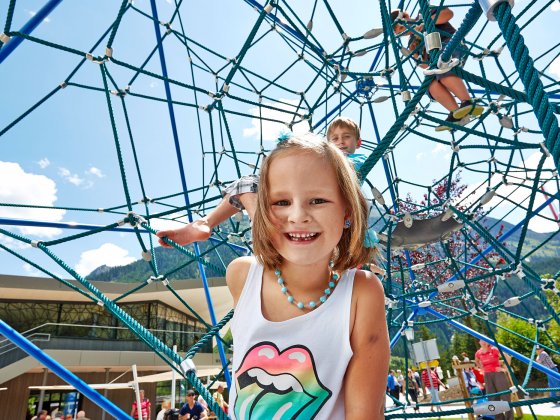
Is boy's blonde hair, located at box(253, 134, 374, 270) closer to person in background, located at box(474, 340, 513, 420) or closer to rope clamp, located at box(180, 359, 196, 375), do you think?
rope clamp, located at box(180, 359, 196, 375)

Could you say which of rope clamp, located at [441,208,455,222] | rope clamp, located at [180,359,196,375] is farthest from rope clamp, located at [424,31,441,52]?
rope clamp, located at [441,208,455,222]

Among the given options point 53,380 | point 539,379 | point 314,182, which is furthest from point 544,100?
point 53,380

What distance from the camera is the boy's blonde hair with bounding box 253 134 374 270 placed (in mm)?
538

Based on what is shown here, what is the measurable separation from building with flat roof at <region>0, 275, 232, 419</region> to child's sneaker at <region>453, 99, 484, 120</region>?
7.31m

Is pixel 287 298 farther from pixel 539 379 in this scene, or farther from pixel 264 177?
pixel 539 379

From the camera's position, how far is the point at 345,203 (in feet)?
1.78

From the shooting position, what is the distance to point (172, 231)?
85cm

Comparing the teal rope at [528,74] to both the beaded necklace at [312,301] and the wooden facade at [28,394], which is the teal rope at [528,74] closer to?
the beaded necklace at [312,301]

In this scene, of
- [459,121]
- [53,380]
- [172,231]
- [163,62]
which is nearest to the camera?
[172,231]

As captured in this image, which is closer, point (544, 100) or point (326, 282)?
point (544, 100)

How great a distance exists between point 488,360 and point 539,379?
21.9 feet

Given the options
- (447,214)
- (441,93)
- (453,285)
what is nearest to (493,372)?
Answer: (447,214)

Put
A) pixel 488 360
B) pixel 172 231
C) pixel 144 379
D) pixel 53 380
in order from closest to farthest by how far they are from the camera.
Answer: pixel 172 231 < pixel 488 360 < pixel 144 379 < pixel 53 380

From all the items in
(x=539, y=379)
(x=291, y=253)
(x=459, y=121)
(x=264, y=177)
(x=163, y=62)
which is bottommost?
(x=539, y=379)
